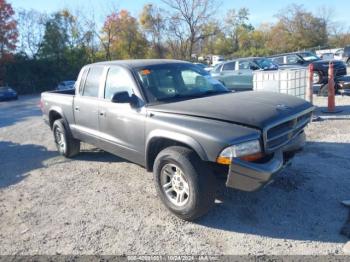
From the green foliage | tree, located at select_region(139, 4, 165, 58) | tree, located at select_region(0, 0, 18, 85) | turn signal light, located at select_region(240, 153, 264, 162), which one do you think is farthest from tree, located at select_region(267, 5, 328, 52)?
turn signal light, located at select_region(240, 153, 264, 162)

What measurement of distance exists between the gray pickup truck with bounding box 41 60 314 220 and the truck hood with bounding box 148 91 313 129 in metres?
A: 0.01

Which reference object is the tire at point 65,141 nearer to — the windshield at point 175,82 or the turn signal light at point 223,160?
the windshield at point 175,82

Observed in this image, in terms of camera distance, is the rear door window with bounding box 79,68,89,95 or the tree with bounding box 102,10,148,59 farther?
the tree with bounding box 102,10,148,59

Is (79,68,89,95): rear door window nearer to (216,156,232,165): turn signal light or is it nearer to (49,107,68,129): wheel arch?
(49,107,68,129): wheel arch

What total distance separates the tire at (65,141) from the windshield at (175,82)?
251 cm

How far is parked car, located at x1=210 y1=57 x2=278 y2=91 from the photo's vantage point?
12883 millimetres

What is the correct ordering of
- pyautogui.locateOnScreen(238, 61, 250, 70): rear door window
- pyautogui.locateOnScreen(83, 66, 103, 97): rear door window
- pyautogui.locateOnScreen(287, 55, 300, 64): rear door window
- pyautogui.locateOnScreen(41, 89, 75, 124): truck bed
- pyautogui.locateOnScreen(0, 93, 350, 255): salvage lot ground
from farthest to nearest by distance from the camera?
pyautogui.locateOnScreen(287, 55, 300, 64): rear door window → pyautogui.locateOnScreen(238, 61, 250, 70): rear door window → pyautogui.locateOnScreen(41, 89, 75, 124): truck bed → pyautogui.locateOnScreen(83, 66, 103, 97): rear door window → pyautogui.locateOnScreen(0, 93, 350, 255): salvage lot ground

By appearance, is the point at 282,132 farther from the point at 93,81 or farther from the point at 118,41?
the point at 118,41

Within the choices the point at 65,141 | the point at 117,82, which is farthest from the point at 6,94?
the point at 117,82

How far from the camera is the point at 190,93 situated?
4.70 metres

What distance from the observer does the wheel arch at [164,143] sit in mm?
3529

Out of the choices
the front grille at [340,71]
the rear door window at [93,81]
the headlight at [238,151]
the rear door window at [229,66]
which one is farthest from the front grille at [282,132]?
the front grille at [340,71]

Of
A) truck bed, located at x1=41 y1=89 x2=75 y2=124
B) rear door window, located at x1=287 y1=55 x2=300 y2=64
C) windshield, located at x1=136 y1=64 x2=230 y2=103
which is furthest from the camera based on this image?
rear door window, located at x1=287 y1=55 x2=300 y2=64

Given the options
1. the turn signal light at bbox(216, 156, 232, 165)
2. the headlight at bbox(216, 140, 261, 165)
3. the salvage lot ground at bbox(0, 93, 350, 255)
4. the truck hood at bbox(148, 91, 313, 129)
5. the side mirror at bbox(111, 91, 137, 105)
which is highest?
the side mirror at bbox(111, 91, 137, 105)
